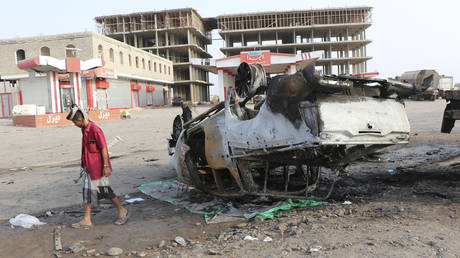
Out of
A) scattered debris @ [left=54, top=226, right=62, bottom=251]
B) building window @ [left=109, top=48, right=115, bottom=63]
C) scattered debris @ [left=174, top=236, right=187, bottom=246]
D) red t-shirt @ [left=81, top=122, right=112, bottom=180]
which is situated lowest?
scattered debris @ [left=54, top=226, right=62, bottom=251]

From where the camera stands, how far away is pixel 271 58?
3369 centimetres

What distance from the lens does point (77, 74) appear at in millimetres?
23891

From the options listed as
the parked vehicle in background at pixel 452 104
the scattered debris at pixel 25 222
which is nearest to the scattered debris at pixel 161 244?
the scattered debris at pixel 25 222

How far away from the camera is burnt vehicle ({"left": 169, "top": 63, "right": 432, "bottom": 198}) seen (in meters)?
3.21

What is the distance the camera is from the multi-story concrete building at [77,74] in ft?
86.2

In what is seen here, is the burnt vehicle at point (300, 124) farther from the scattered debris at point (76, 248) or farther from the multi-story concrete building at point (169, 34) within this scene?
the multi-story concrete building at point (169, 34)

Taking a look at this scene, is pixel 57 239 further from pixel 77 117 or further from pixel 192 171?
pixel 192 171

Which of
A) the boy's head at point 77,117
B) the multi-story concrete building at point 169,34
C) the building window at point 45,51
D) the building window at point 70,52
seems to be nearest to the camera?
the boy's head at point 77,117

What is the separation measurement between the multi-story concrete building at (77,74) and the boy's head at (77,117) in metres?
20.3

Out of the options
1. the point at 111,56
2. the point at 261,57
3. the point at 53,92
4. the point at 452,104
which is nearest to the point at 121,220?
the point at 452,104

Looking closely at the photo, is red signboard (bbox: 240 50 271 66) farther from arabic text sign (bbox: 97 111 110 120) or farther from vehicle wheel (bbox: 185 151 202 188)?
vehicle wheel (bbox: 185 151 202 188)

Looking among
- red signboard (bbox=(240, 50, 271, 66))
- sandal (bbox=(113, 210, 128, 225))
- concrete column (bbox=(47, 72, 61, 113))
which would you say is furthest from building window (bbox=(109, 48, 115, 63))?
sandal (bbox=(113, 210, 128, 225))

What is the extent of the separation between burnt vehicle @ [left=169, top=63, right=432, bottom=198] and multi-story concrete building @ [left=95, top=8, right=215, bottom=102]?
58899 millimetres

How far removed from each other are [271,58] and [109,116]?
17.3 meters
